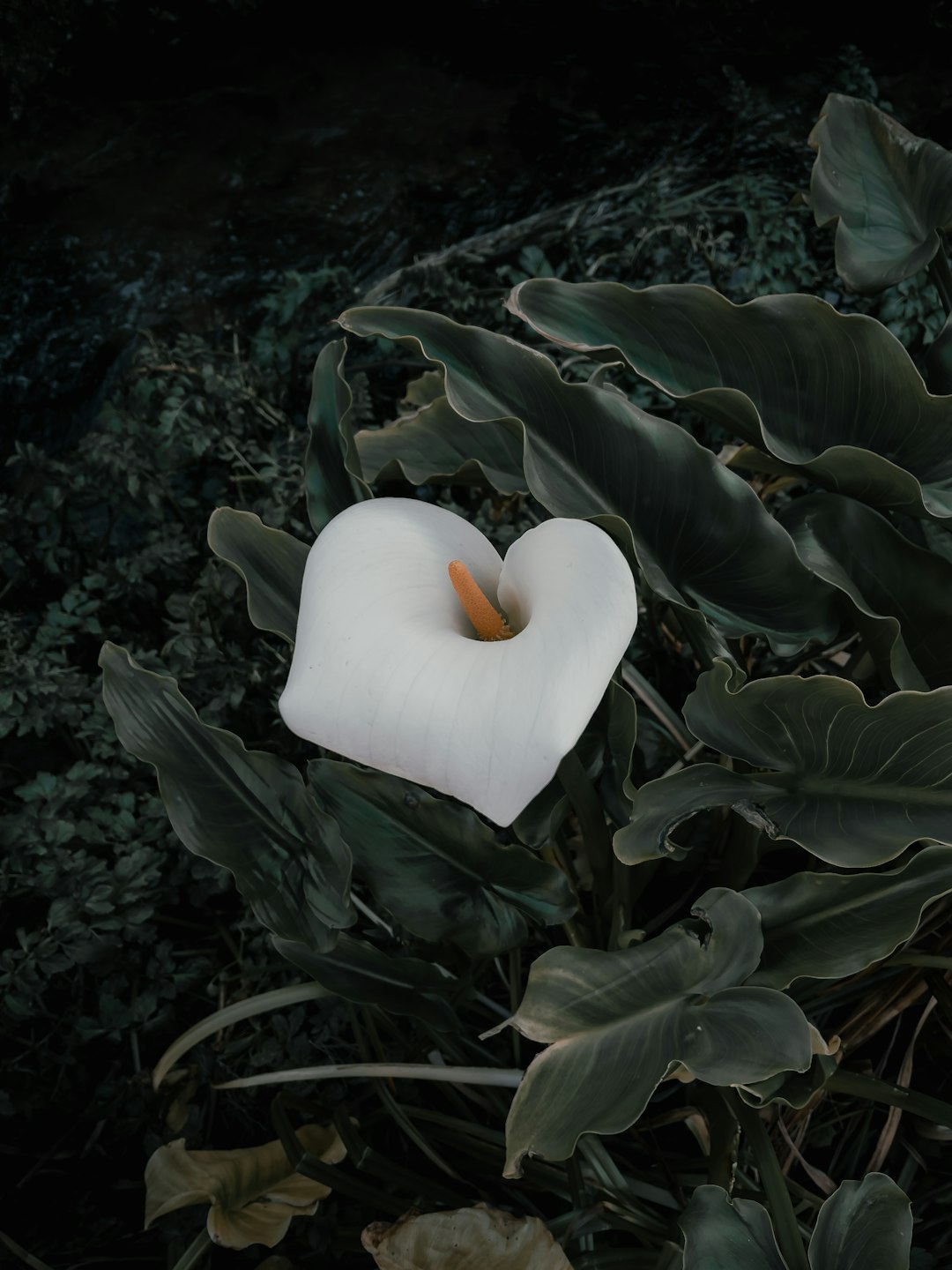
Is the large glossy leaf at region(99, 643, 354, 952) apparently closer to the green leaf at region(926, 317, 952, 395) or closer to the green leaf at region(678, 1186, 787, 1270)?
the green leaf at region(678, 1186, 787, 1270)

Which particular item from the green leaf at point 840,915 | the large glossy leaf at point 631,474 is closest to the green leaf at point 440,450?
the large glossy leaf at point 631,474

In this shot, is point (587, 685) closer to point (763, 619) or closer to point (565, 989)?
point (565, 989)

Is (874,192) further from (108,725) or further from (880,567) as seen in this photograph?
(108,725)

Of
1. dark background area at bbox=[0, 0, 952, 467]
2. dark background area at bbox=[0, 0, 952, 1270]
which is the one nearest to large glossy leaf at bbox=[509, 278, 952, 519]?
dark background area at bbox=[0, 0, 952, 1270]

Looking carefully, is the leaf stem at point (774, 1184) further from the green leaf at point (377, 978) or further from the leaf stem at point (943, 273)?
the leaf stem at point (943, 273)

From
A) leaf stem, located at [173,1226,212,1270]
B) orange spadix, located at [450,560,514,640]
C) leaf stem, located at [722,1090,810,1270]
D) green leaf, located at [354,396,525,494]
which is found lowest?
leaf stem, located at [173,1226,212,1270]

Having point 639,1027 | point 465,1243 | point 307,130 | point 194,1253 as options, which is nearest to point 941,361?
point 639,1027
